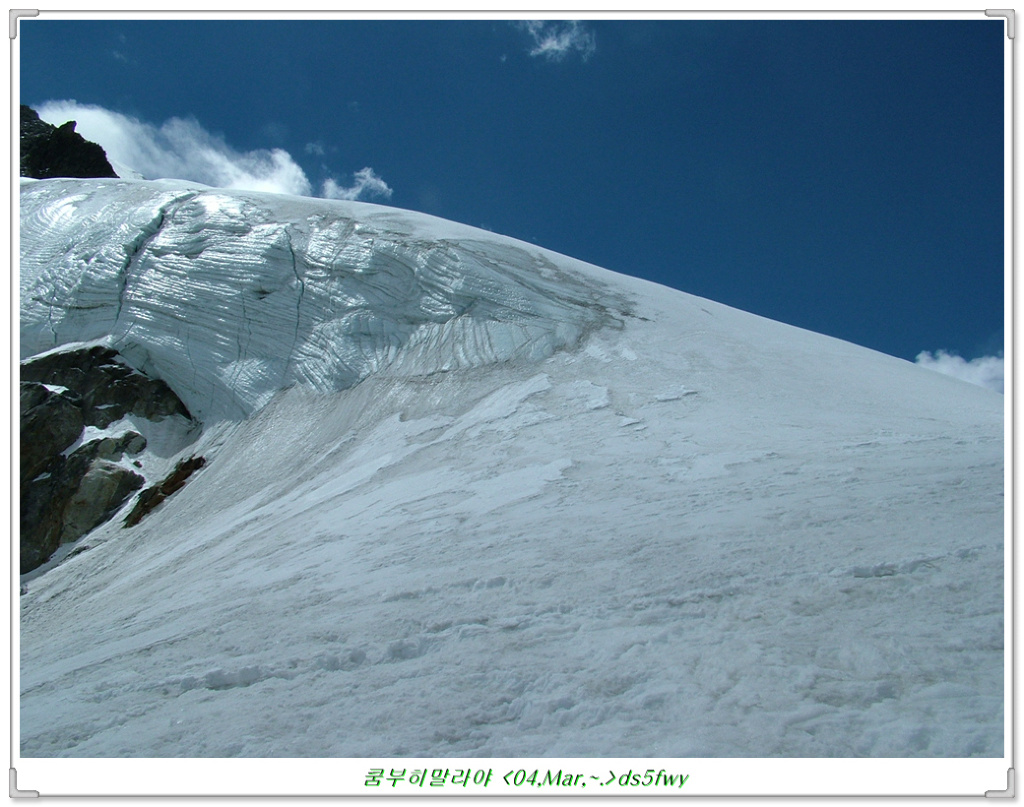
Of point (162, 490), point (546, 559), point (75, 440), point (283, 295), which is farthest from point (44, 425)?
point (546, 559)

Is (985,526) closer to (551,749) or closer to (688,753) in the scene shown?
(688,753)

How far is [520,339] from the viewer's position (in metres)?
9.05

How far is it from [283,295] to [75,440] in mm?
4074

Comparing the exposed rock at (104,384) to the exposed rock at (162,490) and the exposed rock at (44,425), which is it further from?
the exposed rock at (162,490)

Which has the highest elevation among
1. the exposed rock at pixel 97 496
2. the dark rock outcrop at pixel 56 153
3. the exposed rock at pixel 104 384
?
the dark rock outcrop at pixel 56 153

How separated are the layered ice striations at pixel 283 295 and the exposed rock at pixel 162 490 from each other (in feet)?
3.57

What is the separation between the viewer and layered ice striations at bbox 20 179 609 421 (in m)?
9.79

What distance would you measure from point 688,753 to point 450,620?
1389 mm

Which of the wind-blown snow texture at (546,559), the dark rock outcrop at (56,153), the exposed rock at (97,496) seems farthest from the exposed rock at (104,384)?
the dark rock outcrop at (56,153)

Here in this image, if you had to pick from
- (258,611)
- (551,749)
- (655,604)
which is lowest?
(258,611)

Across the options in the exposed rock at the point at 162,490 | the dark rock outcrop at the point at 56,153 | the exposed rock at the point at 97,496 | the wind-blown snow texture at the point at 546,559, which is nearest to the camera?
the wind-blown snow texture at the point at 546,559

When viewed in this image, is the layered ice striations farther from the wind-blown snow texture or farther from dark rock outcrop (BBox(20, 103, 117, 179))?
dark rock outcrop (BBox(20, 103, 117, 179))

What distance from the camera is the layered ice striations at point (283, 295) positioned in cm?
979

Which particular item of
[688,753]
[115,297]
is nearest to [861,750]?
[688,753]
